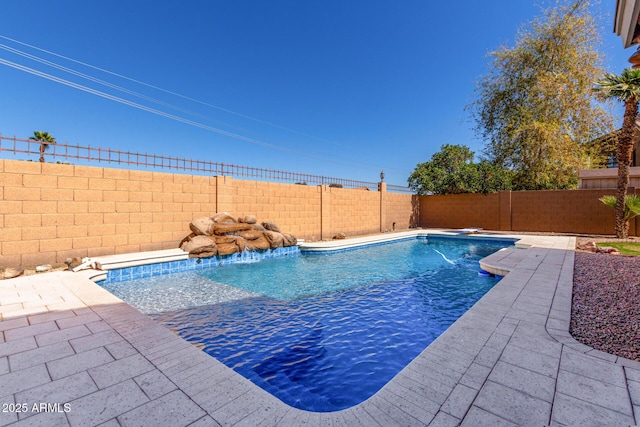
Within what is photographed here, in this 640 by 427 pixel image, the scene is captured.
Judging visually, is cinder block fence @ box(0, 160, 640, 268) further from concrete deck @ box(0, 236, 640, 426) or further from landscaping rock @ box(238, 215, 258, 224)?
concrete deck @ box(0, 236, 640, 426)

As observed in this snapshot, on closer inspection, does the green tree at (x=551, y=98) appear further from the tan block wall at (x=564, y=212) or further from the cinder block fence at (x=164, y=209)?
the cinder block fence at (x=164, y=209)

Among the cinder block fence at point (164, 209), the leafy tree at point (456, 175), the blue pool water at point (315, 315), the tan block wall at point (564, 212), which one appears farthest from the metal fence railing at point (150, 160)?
the tan block wall at point (564, 212)

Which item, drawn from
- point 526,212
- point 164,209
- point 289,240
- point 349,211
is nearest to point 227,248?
point 164,209

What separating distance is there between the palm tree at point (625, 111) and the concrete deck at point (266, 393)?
420 inches

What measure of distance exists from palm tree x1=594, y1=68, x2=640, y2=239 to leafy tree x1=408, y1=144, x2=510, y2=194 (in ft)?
15.5

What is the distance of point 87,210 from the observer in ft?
19.7

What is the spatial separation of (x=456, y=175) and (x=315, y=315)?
13773 mm

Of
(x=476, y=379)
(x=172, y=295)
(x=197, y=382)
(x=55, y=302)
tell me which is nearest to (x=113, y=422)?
(x=197, y=382)

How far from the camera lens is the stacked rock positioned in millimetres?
7003

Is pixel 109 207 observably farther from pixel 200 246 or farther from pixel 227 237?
pixel 227 237

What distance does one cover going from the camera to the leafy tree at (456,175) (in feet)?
47.3

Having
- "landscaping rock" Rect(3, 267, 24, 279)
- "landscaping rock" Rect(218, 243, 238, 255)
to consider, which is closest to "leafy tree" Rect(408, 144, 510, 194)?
"landscaping rock" Rect(218, 243, 238, 255)

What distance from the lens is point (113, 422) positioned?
1537mm

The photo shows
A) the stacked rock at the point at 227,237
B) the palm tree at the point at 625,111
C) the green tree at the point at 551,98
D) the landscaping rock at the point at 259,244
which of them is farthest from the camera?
the green tree at the point at 551,98
